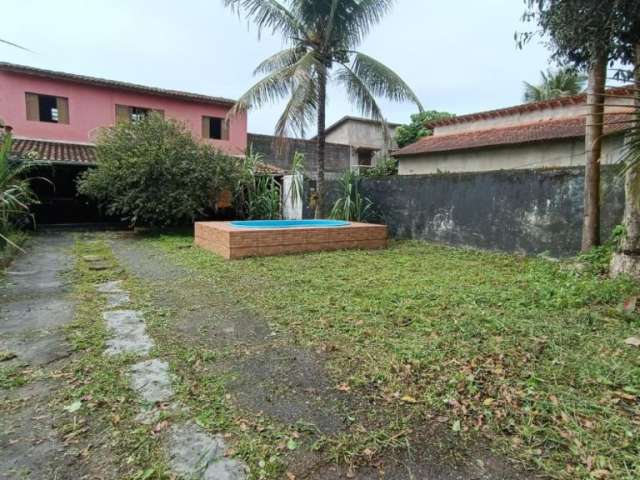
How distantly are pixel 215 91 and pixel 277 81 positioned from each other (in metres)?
10.6

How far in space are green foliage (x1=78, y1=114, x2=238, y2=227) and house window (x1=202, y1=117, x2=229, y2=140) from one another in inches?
227

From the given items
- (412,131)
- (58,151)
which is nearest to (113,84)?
(58,151)

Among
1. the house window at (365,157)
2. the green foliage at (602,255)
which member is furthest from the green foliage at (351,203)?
the house window at (365,157)

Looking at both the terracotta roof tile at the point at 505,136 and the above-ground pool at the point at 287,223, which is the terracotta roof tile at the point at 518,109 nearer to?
the terracotta roof tile at the point at 505,136

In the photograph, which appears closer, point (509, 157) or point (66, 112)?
point (509, 157)

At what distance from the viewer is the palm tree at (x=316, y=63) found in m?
→ 8.75

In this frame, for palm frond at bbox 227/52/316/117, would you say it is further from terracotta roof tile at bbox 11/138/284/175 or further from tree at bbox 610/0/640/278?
tree at bbox 610/0/640/278

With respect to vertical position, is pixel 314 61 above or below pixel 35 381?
above

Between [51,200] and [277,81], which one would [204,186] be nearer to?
[277,81]

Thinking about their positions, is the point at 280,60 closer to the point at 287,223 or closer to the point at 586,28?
the point at 287,223

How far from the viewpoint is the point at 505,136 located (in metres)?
11.4

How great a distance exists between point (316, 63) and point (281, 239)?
4673mm

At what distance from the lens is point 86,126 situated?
14.4 meters

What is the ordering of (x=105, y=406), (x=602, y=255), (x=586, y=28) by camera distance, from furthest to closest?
(x=602, y=255), (x=586, y=28), (x=105, y=406)
